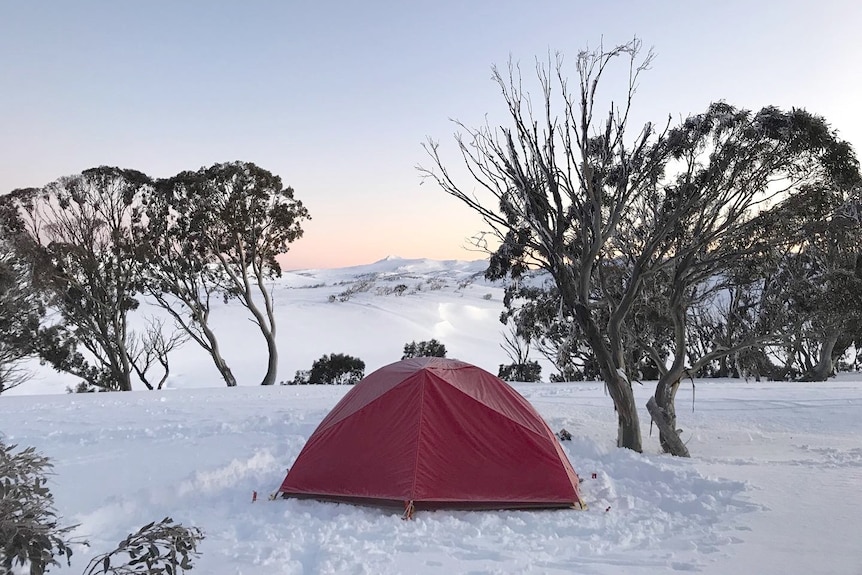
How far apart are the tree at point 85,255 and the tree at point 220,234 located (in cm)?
97

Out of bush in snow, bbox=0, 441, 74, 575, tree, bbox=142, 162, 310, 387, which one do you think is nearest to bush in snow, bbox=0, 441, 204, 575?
bush in snow, bbox=0, 441, 74, 575

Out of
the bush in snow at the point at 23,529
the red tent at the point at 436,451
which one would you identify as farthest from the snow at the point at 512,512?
the bush in snow at the point at 23,529

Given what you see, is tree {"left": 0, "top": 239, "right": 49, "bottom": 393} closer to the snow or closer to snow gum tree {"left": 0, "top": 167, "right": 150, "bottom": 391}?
snow gum tree {"left": 0, "top": 167, "right": 150, "bottom": 391}

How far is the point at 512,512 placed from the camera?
19.4 ft

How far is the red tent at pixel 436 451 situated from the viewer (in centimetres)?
602

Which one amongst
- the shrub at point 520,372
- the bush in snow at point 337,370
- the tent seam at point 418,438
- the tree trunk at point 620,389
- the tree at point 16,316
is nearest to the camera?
the tent seam at point 418,438

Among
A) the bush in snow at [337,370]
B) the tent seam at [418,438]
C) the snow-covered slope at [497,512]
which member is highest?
the tent seam at [418,438]

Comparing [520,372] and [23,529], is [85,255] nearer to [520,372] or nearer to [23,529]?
[520,372]

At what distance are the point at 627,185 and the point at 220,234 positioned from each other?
57.0ft

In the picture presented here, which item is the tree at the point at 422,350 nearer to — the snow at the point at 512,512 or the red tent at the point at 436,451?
the snow at the point at 512,512

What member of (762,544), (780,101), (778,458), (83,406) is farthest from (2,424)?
(780,101)

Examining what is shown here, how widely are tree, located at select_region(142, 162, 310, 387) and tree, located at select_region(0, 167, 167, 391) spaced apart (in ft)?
3.19

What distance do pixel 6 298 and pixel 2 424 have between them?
40.7ft

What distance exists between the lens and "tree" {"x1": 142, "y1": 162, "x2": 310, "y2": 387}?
74.1 ft
